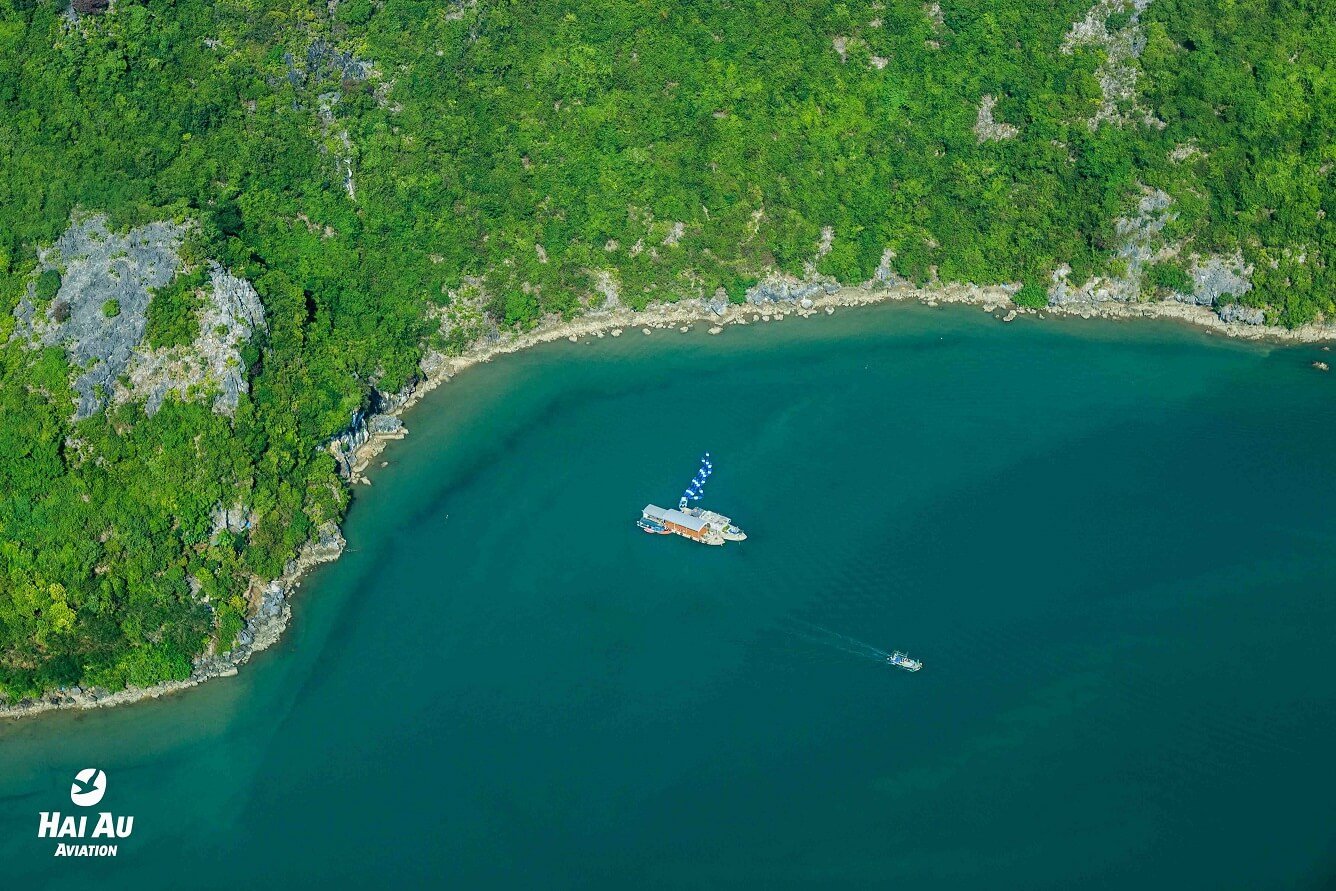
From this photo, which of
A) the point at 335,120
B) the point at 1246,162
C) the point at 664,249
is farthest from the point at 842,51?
the point at 335,120

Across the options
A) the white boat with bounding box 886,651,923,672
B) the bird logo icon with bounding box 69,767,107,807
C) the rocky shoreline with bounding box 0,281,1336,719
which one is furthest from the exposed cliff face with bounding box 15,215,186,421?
the white boat with bounding box 886,651,923,672

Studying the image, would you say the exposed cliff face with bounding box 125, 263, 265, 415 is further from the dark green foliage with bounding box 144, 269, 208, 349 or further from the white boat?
the white boat

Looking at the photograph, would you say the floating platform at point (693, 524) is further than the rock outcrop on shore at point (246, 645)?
Yes

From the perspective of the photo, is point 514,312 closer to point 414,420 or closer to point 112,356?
point 414,420

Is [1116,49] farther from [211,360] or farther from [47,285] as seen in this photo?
[47,285]

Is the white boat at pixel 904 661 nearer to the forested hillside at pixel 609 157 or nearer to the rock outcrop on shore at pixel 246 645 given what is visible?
the rock outcrop on shore at pixel 246 645

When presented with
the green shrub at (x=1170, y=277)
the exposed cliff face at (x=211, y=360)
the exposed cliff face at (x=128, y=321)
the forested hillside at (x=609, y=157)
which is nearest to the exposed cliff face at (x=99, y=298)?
the exposed cliff face at (x=128, y=321)

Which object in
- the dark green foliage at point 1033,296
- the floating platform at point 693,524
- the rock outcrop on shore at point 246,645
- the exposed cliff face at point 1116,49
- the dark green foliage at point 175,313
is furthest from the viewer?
the exposed cliff face at point 1116,49
